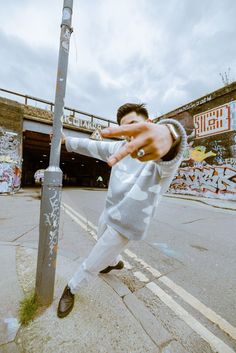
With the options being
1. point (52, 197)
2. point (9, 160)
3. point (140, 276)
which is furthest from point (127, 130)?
point (9, 160)

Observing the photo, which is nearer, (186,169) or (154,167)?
(154,167)

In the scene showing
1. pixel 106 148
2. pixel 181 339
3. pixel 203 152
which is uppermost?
pixel 203 152

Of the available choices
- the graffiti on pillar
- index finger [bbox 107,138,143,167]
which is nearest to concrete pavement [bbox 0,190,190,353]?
index finger [bbox 107,138,143,167]

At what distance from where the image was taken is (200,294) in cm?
222

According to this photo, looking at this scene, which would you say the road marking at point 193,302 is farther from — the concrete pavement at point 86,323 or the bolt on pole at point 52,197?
the bolt on pole at point 52,197

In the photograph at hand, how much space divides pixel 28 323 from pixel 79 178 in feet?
122

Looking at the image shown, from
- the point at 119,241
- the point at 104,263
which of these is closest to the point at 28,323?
the point at 104,263

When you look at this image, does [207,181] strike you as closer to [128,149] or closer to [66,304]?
[66,304]

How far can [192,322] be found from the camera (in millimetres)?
1788

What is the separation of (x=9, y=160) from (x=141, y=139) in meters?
13.9

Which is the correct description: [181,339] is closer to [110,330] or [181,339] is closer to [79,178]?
[110,330]

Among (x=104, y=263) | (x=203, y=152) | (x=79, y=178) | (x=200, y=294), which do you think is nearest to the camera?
(x=104, y=263)

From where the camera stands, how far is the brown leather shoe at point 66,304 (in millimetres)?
1694

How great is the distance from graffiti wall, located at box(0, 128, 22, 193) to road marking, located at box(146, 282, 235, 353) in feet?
41.8
